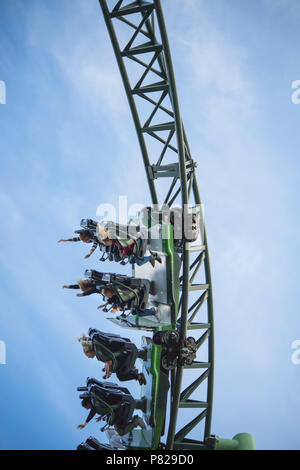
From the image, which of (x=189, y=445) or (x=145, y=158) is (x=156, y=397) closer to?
(x=189, y=445)

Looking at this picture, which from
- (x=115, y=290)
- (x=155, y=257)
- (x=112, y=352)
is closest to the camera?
(x=115, y=290)

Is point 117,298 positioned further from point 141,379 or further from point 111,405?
point 111,405

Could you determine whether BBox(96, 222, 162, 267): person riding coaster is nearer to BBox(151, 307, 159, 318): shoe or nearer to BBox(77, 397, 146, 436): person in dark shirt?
BBox(151, 307, 159, 318): shoe

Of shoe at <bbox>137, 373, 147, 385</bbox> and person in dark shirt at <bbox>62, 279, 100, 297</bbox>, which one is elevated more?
person in dark shirt at <bbox>62, 279, 100, 297</bbox>

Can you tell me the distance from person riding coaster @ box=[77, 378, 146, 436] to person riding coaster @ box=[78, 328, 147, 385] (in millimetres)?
289

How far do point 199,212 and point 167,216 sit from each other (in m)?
1.04

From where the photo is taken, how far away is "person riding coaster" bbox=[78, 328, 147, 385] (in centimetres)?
688

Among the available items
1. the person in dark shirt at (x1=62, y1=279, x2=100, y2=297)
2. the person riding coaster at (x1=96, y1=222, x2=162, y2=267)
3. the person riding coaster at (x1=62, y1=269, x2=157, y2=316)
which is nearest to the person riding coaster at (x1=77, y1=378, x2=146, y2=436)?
the person riding coaster at (x1=62, y1=269, x2=157, y2=316)

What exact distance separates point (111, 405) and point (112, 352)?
0.83 meters

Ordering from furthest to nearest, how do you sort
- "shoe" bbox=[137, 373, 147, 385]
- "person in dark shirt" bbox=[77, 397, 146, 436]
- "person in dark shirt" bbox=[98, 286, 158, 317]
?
"shoe" bbox=[137, 373, 147, 385] → "person in dark shirt" bbox=[77, 397, 146, 436] → "person in dark shirt" bbox=[98, 286, 158, 317]

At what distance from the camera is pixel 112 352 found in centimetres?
689

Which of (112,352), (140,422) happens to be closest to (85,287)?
(112,352)

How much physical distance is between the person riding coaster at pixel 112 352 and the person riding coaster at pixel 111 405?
29 cm

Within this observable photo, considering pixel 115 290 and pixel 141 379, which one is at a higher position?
pixel 115 290
